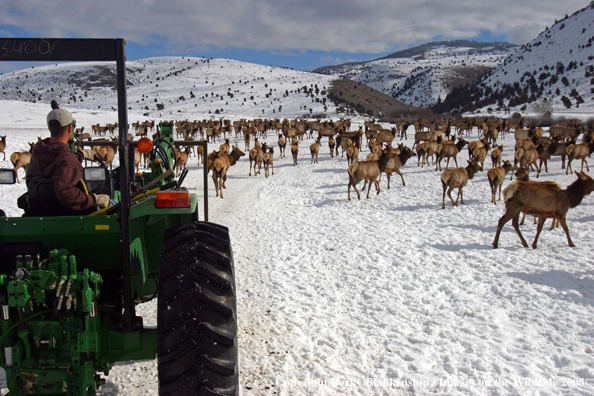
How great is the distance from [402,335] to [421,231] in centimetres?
506

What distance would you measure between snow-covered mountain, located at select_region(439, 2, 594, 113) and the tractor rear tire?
58.6m

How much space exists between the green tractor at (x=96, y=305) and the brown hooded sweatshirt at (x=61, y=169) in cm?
→ 13

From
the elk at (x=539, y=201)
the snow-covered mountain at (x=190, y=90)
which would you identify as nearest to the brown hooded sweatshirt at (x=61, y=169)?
the elk at (x=539, y=201)

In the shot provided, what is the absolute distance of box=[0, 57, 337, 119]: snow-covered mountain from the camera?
80188 millimetres

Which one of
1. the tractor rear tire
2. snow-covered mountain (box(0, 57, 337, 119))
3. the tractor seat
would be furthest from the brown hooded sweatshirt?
snow-covered mountain (box(0, 57, 337, 119))

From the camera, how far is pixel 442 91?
129250 millimetres

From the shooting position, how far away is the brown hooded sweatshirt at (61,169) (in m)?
2.59

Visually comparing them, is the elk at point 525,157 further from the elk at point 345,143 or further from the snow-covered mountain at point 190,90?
the snow-covered mountain at point 190,90

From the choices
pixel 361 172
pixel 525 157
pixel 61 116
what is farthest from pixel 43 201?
pixel 525 157

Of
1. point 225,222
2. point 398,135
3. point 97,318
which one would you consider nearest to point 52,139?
point 97,318

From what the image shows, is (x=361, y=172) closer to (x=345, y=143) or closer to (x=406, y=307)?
(x=406, y=307)

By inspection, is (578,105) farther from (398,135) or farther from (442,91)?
(442,91)

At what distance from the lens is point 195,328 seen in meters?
2.26

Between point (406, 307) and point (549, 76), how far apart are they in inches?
2925
